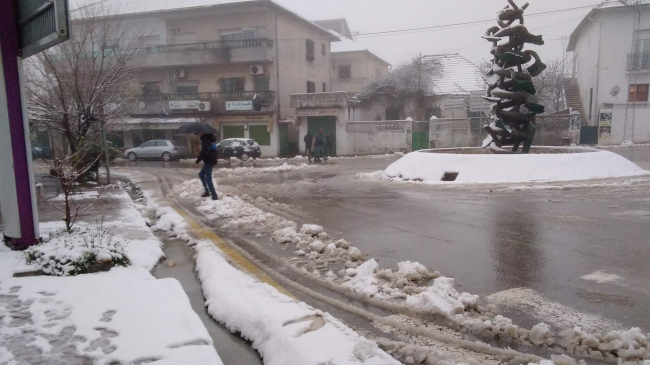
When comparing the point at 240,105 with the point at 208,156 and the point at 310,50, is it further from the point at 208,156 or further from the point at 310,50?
the point at 208,156

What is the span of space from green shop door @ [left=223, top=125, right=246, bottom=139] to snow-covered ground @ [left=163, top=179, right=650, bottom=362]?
25.7 meters

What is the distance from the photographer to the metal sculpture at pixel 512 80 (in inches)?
552

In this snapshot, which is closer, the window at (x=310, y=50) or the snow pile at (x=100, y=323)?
the snow pile at (x=100, y=323)

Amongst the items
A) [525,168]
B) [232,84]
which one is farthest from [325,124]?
[525,168]

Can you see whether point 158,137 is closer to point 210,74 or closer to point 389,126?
point 210,74

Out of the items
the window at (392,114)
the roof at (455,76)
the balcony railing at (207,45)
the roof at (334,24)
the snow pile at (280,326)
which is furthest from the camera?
the roof at (334,24)

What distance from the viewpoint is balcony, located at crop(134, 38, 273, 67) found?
30734 millimetres

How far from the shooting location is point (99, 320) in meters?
3.64

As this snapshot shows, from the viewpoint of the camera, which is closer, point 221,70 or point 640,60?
point 640,60

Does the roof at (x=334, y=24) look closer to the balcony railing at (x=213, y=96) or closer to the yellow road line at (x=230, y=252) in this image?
the balcony railing at (x=213, y=96)

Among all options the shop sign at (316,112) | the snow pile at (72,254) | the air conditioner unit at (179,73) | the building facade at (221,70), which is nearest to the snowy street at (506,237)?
the snow pile at (72,254)

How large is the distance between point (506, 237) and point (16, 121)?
630 centimetres

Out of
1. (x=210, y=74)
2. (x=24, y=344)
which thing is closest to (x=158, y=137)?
(x=210, y=74)

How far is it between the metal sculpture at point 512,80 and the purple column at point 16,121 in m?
12.7
